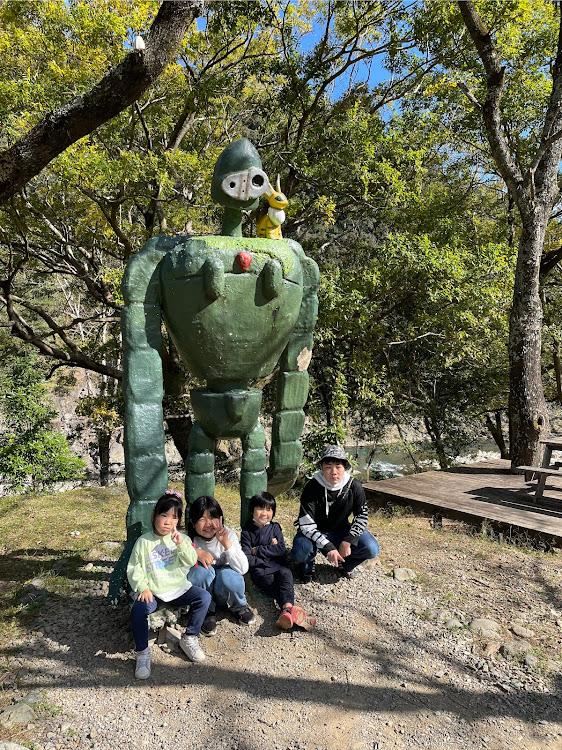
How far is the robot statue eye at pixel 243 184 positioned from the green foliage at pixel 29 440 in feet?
20.4

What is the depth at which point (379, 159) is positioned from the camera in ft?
25.9

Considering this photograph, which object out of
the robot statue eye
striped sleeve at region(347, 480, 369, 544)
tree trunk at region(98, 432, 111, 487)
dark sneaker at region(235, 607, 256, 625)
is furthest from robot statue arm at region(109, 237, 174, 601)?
tree trunk at region(98, 432, 111, 487)

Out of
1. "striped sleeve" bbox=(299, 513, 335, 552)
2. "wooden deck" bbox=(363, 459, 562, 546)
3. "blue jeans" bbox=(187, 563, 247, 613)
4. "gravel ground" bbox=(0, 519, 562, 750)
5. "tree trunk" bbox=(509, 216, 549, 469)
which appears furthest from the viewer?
"tree trunk" bbox=(509, 216, 549, 469)

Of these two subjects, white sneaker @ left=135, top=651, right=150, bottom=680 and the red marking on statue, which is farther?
the red marking on statue

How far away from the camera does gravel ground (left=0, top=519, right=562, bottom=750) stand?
218 centimetres

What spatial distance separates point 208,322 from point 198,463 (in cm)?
93

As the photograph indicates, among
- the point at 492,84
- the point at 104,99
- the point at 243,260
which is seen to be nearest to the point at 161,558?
the point at 243,260

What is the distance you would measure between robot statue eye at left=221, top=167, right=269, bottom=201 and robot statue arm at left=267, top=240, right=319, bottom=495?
0.63m

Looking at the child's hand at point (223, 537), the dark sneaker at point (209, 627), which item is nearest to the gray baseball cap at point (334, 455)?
the child's hand at point (223, 537)

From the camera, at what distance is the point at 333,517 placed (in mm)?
3486

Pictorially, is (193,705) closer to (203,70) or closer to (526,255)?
(526,255)

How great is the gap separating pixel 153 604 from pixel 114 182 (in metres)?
5.50

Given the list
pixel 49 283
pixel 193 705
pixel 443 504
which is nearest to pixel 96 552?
pixel 193 705

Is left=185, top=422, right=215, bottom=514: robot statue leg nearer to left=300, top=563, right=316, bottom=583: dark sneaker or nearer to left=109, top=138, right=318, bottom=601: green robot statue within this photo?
left=109, top=138, right=318, bottom=601: green robot statue
